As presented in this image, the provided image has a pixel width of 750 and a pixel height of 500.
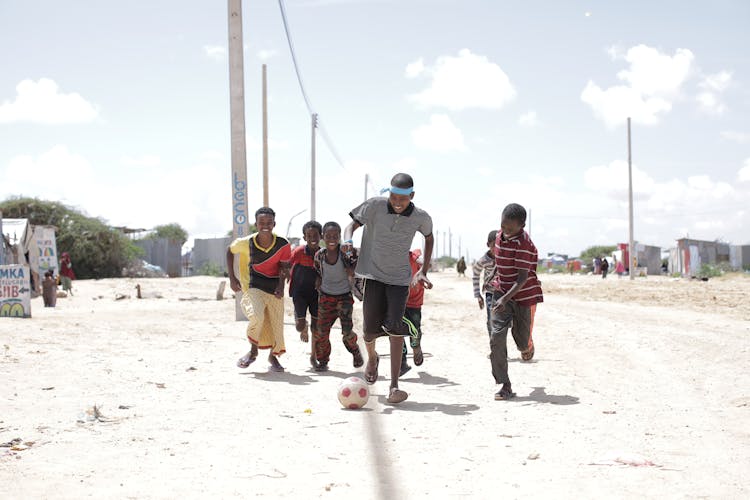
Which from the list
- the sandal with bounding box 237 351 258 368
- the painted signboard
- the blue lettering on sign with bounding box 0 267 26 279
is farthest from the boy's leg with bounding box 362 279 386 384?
the blue lettering on sign with bounding box 0 267 26 279

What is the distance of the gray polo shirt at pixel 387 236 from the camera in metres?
6.45

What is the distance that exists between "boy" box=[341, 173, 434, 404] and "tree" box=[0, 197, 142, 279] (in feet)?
117

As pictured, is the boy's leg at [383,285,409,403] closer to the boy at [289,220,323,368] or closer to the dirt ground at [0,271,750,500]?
the dirt ground at [0,271,750,500]

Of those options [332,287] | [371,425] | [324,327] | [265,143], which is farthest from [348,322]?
[265,143]

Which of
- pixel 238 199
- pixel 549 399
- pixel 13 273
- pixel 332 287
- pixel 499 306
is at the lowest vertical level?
pixel 549 399

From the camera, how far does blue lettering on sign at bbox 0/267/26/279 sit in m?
14.8

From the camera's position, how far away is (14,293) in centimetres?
1488

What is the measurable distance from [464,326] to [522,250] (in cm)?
813

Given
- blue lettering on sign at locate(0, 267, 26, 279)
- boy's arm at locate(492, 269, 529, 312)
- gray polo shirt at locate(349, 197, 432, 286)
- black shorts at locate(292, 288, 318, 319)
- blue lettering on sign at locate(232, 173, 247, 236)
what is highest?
blue lettering on sign at locate(232, 173, 247, 236)

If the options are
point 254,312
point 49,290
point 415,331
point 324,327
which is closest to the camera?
point 415,331

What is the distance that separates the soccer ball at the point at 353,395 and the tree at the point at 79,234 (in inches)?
1423

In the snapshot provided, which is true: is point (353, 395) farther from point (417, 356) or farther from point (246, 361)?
point (246, 361)

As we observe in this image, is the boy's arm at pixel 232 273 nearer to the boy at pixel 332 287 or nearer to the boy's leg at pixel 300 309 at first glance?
the boy's leg at pixel 300 309

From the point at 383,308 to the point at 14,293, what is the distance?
1101 centimetres
